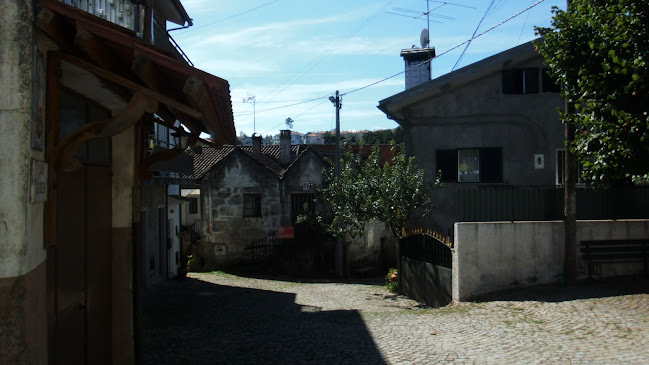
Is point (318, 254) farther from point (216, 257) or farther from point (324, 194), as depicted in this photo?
point (216, 257)

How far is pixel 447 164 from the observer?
1641 cm

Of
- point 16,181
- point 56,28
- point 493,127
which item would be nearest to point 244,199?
point 493,127

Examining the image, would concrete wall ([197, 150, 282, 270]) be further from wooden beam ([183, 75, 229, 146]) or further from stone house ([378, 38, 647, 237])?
wooden beam ([183, 75, 229, 146])

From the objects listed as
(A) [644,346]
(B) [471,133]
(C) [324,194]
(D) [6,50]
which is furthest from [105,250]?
(C) [324,194]

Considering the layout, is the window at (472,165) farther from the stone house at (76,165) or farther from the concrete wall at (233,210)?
the stone house at (76,165)

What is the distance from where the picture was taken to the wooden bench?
11211 millimetres

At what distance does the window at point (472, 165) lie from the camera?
16.2 meters

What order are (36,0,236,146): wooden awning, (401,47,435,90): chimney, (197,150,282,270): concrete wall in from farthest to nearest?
(197,150,282,270): concrete wall < (401,47,435,90): chimney < (36,0,236,146): wooden awning

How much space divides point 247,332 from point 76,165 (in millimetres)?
5954

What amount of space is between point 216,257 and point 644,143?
20.0 meters

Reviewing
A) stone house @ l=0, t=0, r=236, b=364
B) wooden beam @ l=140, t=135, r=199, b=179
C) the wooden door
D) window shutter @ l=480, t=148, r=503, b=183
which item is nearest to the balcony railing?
stone house @ l=0, t=0, r=236, b=364

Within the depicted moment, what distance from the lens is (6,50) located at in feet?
10.9

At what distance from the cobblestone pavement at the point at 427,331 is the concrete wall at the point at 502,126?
5636mm

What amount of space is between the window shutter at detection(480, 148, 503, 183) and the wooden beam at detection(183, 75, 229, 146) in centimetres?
1143
